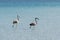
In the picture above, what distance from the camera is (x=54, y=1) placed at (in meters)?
38.9

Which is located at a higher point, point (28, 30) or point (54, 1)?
point (28, 30)

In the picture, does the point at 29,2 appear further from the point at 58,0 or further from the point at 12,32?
the point at 12,32

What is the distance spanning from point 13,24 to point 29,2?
19102 mm

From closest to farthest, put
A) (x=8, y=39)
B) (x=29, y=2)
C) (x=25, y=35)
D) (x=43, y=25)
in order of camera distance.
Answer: (x=8, y=39) < (x=25, y=35) < (x=43, y=25) < (x=29, y=2)

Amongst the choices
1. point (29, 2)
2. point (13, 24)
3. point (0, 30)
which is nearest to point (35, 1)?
point (29, 2)

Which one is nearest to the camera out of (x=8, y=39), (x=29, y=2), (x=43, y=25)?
(x=8, y=39)

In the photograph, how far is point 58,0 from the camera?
38.9m

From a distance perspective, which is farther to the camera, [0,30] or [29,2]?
[29,2]

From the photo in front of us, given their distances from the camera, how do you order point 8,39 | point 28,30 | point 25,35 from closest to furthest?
point 8,39
point 25,35
point 28,30

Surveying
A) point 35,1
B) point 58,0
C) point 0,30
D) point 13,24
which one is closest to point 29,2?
point 35,1

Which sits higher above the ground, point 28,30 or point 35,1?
point 28,30

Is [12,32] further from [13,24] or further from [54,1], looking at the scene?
[54,1]

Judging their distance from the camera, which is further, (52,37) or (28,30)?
(28,30)

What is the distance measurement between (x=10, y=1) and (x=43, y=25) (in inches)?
865
